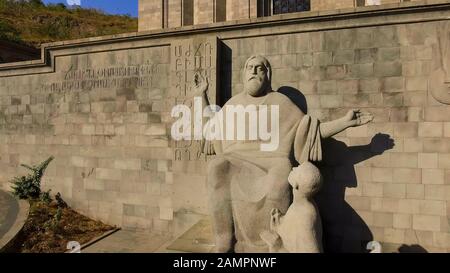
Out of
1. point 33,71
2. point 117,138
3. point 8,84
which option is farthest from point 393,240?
point 8,84

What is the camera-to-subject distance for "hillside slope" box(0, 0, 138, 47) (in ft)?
87.6

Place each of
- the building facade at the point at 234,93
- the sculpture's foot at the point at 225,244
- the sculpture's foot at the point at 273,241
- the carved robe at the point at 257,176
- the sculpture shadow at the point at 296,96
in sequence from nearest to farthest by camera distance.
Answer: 1. the sculpture's foot at the point at 273,241
2. the carved robe at the point at 257,176
3. the sculpture's foot at the point at 225,244
4. the building facade at the point at 234,93
5. the sculpture shadow at the point at 296,96

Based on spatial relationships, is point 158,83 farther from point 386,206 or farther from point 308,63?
point 386,206

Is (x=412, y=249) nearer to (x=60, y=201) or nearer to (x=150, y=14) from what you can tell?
(x=60, y=201)

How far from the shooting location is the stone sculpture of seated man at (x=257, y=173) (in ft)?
14.9

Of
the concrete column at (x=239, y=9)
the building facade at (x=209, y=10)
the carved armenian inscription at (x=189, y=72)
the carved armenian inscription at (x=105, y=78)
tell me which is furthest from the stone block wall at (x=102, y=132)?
the concrete column at (x=239, y=9)

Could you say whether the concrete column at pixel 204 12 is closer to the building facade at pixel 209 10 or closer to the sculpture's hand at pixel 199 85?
the building facade at pixel 209 10

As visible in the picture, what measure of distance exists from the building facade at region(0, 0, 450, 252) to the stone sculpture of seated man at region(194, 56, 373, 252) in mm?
896

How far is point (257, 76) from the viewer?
5.28 m

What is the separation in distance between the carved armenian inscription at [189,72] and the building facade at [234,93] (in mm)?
21

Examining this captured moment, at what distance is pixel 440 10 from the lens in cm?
531

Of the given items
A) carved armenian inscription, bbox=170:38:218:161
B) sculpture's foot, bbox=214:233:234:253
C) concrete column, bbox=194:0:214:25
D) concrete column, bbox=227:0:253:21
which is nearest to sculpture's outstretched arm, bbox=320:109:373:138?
sculpture's foot, bbox=214:233:234:253

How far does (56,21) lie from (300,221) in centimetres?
3124

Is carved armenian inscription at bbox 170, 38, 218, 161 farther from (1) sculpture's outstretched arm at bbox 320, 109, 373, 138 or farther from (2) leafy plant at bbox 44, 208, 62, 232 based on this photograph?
(2) leafy plant at bbox 44, 208, 62, 232
